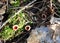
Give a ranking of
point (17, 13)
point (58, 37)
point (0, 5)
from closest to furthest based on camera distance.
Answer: point (58, 37) < point (17, 13) < point (0, 5)

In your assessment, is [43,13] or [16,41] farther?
[43,13]

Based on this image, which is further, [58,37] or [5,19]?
[5,19]

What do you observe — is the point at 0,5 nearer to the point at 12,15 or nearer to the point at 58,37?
the point at 12,15

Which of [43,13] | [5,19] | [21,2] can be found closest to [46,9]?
[43,13]

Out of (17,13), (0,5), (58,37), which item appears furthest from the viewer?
(0,5)

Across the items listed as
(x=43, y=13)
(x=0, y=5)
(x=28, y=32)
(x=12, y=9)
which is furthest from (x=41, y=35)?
(x=0, y=5)

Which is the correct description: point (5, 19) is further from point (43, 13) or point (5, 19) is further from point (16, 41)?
point (43, 13)

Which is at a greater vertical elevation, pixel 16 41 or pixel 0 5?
pixel 0 5

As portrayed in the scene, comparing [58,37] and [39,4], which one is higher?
[39,4]
